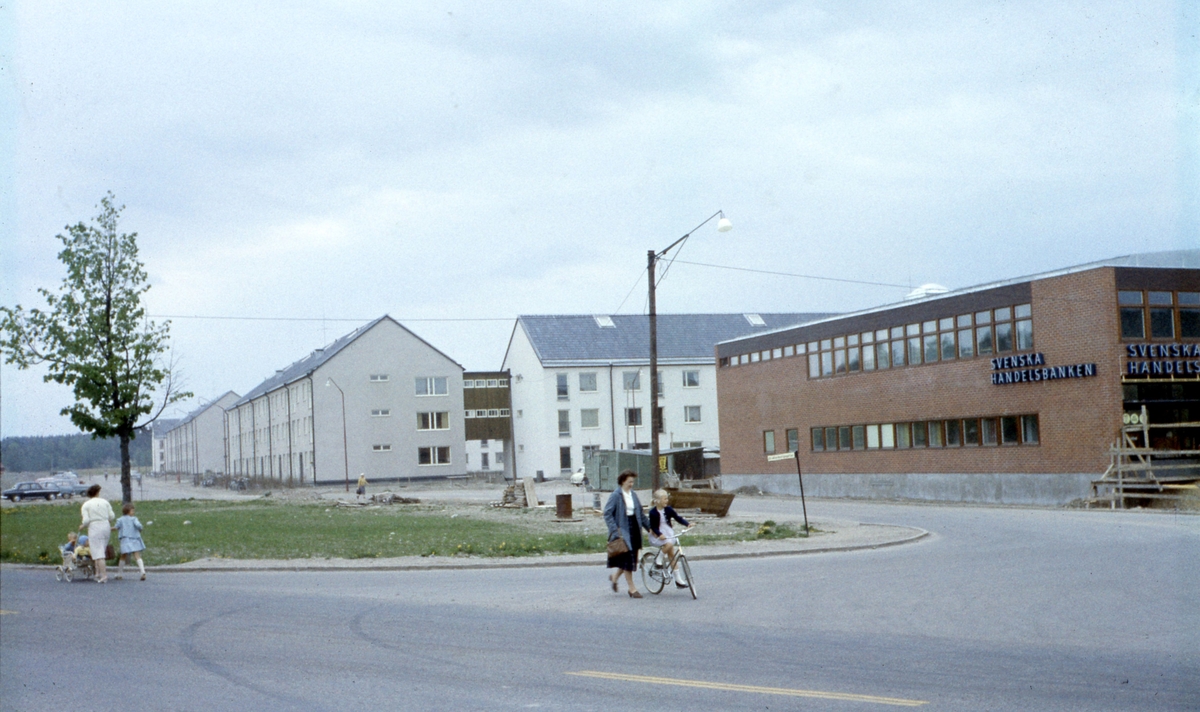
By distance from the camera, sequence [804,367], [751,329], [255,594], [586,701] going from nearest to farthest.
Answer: [586,701] < [255,594] < [804,367] < [751,329]

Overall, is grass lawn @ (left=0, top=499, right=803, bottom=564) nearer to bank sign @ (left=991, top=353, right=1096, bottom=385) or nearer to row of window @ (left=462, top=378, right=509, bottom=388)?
bank sign @ (left=991, top=353, right=1096, bottom=385)

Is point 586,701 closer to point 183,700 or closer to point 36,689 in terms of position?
point 183,700

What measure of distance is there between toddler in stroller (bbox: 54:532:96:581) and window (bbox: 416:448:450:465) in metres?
59.7

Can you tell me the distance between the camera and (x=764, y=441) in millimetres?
52719

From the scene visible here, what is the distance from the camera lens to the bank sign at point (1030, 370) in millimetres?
34781

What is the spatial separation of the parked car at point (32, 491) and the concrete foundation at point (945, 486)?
1869 inches

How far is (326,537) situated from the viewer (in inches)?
1050

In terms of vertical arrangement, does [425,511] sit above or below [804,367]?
below

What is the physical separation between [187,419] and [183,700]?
134462 mm

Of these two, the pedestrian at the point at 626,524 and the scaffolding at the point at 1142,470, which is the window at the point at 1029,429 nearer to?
the scaffolding at the point at 1142,470

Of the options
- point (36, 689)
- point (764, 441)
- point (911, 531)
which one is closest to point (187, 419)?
point (764, 441)

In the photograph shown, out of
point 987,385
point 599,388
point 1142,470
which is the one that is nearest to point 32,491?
point 599,388

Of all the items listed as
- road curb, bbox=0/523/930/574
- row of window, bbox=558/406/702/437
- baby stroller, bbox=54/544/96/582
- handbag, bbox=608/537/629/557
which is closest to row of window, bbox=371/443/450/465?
row of window, bbox=558/406/702/437

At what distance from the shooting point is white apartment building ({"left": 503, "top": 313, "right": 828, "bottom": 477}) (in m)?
78.9
